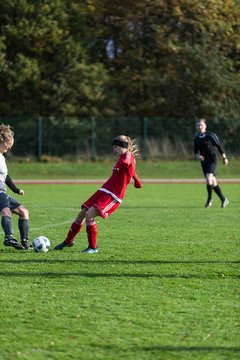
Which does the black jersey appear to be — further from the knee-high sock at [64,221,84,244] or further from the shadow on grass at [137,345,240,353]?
the shadow on grass at [137,345,240,353]

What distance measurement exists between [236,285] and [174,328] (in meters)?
2.11

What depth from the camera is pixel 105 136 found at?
41250mm

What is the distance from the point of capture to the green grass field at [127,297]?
6.01 metres

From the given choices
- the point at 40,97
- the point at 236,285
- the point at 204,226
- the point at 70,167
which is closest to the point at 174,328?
the point at 236,285

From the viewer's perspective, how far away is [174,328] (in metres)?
6.51

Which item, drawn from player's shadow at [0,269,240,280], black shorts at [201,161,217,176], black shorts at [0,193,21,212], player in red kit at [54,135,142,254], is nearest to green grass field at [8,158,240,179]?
black shorts at [201,161,217,176]

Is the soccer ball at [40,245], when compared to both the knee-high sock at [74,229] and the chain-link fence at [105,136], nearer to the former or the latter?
the knee-high sock at [74,229]

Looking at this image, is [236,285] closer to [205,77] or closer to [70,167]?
[70,167]

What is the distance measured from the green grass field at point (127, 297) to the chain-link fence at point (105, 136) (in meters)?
26.2

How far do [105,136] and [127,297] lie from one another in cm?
3366

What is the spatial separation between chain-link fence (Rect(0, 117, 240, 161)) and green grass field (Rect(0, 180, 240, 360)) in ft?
86.0

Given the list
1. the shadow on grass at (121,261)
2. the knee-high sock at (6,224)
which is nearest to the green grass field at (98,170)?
the knee-high sock at (6,224)

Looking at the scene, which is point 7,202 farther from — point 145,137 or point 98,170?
point 145,137

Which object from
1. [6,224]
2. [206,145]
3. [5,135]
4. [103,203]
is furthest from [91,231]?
[206,145]
